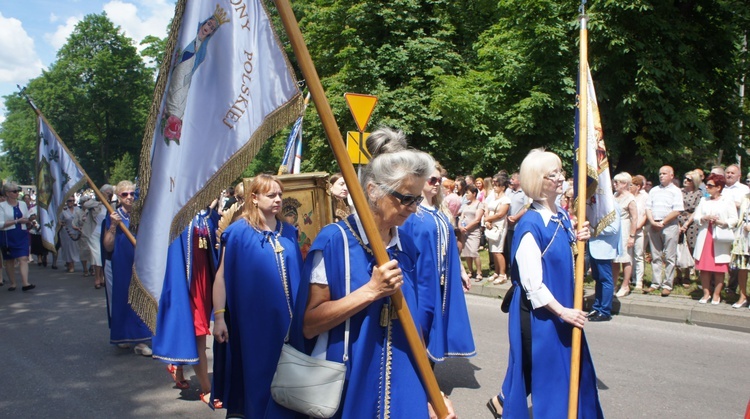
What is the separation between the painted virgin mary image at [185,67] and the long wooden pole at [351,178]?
3.02ft

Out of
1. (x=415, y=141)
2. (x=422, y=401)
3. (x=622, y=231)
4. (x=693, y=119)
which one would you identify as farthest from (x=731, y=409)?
(x=415, y=141)

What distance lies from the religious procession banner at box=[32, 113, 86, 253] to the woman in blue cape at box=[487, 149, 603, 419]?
A: 195 inches

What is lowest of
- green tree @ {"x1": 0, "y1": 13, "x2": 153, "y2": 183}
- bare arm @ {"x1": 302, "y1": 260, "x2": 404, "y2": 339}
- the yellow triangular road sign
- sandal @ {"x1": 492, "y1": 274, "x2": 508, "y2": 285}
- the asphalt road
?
the asphalt road

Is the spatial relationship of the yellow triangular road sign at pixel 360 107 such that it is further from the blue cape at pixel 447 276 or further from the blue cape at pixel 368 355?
the blue cape at pixel 368 355

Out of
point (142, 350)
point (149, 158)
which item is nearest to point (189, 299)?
point (149, 158)

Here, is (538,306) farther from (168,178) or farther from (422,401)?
(168,178)

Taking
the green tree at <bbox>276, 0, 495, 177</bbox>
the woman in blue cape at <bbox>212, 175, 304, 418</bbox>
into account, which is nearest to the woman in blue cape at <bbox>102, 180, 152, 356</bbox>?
the woman in blue cape at <bbox>212, 175, 304, 418</bbox>

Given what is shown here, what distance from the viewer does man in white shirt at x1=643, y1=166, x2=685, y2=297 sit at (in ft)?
29.5

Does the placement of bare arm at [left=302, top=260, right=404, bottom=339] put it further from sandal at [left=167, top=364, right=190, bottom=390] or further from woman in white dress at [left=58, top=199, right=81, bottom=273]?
woman in white dress at [left=58, top=199, right=81, bottom=273]

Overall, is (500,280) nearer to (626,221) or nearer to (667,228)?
(626,221)

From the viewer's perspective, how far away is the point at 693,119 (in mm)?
15312

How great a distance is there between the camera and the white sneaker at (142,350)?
6691 mm

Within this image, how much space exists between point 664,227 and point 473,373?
16.3 feet

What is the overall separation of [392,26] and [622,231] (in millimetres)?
15069
